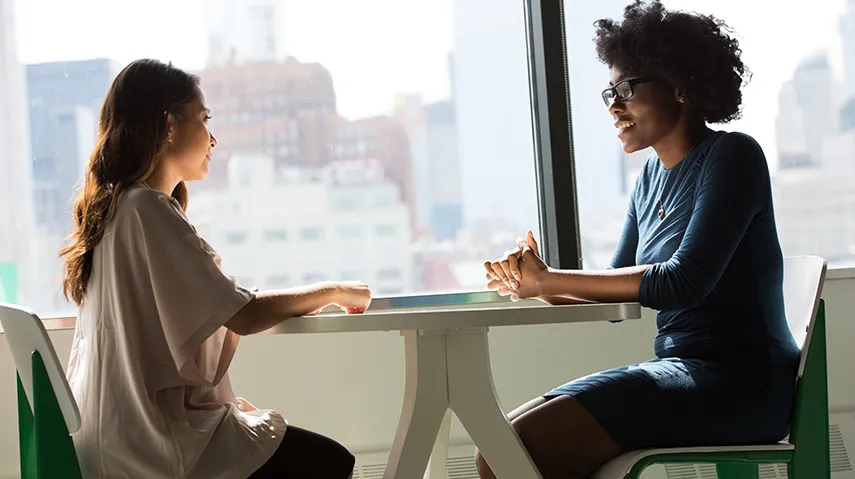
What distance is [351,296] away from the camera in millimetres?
1711

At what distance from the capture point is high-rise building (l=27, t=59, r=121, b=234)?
2.82m

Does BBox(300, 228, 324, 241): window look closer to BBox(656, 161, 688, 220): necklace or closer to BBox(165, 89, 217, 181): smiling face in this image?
BBox(165, 89, 217, 181): smiling face

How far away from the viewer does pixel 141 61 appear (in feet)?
5.72

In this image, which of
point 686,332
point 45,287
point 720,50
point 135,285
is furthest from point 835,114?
point 45,287

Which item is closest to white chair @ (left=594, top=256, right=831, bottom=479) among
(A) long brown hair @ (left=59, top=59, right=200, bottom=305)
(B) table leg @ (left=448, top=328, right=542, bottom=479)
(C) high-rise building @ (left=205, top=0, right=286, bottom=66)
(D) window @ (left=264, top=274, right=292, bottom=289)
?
(B) table leg @ (left=448, top=328, right=542, bottom=479)

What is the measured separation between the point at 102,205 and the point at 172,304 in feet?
0.80

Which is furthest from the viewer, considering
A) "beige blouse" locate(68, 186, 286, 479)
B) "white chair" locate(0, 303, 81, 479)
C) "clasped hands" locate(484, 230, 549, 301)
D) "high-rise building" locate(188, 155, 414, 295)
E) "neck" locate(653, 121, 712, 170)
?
"high-rise building" locate(188, 155, 414, 295)

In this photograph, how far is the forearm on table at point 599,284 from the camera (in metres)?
1.78

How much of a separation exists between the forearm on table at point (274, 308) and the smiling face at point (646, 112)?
812 millimetres

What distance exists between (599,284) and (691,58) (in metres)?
0.54

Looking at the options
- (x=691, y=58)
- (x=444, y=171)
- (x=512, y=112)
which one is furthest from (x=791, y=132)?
(x=691, y=58)

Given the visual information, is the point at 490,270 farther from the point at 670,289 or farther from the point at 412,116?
the point at 412,116

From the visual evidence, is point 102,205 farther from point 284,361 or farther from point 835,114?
point 835,114

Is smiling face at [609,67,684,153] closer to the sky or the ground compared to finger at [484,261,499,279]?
closer to the sky
